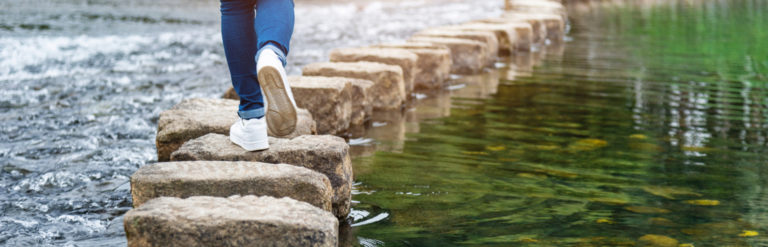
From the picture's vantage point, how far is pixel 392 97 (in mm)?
5164

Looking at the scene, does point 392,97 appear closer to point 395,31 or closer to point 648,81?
point 648,81

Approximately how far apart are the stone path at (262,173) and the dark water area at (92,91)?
29 cm

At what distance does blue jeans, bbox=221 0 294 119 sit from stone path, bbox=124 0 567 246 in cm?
19

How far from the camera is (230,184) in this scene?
98.7 inches

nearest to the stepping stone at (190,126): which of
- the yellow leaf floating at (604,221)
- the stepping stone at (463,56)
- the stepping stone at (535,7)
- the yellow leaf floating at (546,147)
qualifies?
the yellow leaf floating at (546,147)

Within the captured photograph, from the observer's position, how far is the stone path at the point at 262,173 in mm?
2113

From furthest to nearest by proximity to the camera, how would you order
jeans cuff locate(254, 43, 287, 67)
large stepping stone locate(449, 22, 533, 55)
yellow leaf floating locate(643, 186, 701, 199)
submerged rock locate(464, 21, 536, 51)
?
submerged rock locate(464, 21, 536, 51) < large stepping stone locate(449, 22, 533, 55) < yellow leaf floating locate(643, 186, 701, 199) < jeans cuff locate(254, 43, 287, 67)

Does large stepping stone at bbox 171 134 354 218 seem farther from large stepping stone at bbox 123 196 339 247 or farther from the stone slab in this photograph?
the stone slab

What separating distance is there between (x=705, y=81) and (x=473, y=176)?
386 centimetres

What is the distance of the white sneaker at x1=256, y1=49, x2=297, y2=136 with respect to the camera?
103 inches

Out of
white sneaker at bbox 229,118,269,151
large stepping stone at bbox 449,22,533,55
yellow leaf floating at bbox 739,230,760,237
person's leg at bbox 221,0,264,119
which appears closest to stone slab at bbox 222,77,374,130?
person's leg at bbox 221,0,264,119

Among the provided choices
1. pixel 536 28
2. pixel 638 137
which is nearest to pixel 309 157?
pixel 638 137

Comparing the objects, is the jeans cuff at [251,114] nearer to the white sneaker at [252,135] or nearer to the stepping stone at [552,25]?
the white sneaker at [252,135]

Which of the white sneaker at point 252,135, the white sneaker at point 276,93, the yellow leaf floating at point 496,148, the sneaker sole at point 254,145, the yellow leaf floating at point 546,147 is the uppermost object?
the white sneaker at point 276,93
